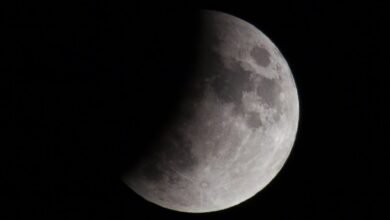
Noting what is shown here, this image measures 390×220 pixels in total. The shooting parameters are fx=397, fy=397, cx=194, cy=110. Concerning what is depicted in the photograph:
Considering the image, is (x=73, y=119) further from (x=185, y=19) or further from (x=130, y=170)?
(x=185, y=19)

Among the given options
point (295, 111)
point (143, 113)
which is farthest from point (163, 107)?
point (295, 111)

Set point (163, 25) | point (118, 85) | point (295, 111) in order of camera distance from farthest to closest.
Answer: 1. point (295, 111)
2. point (163, 25)
3. point (118, 85)

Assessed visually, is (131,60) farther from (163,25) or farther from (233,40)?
(233,40)

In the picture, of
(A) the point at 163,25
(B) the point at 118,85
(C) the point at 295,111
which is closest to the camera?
(B) the point at 118,85

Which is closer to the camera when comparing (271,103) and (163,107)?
(163,107)

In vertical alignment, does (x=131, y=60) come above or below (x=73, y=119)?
above

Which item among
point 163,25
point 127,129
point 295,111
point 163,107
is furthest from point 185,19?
point 295,111

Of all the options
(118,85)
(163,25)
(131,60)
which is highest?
(163,25)
